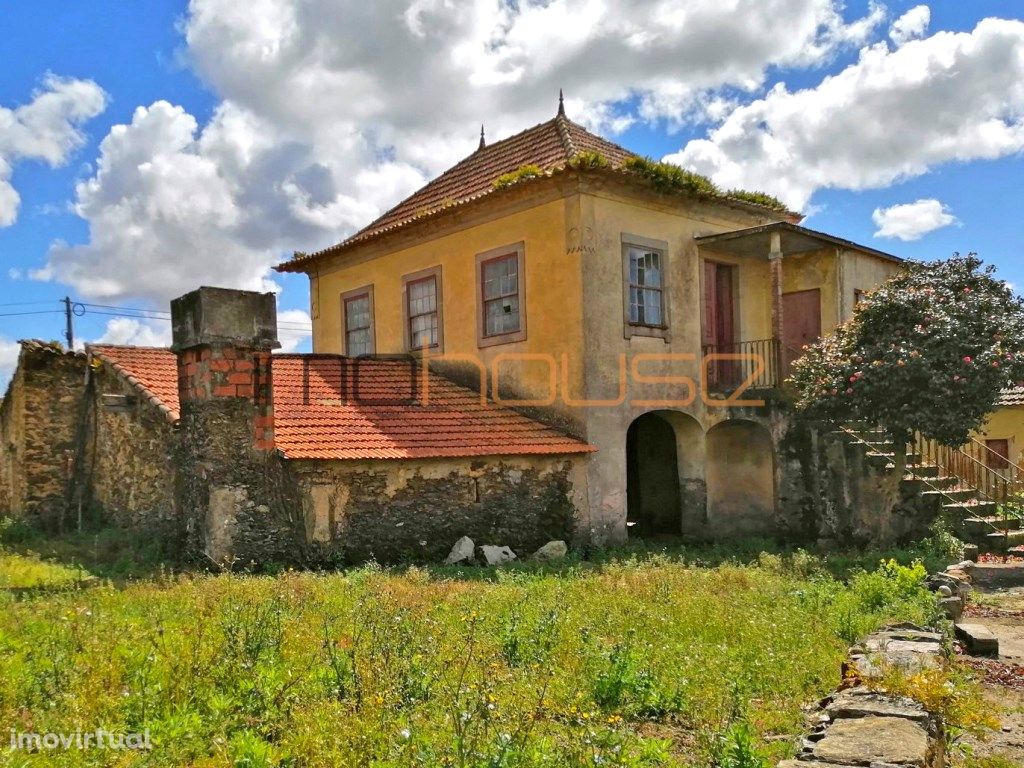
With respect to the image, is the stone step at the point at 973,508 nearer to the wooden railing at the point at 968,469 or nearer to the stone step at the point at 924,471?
the stone step at the point at 924,471

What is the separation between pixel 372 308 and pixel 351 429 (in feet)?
20.5

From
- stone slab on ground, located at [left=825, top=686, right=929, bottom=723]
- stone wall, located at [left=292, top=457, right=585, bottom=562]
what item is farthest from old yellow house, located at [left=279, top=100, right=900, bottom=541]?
stone slab on ground, located at [left=825, top=686, right=929, bottom=723]

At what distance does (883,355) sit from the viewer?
513 inches

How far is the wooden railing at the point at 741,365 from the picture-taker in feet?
52.3

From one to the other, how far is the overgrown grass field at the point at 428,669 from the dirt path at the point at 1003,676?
0.81 meters

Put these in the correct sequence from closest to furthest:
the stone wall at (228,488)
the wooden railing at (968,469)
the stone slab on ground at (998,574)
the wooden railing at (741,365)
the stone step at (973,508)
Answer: the stone wall at (228,488) → the stone slab on ground at (998,574) → the stone step at (973,508) → the wooden railing at (968,469) → the wooden railing at (741,365)

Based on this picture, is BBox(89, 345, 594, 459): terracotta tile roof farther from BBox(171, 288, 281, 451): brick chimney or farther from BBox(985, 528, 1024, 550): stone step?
BBox(985, 528, 1024, 550): stone step

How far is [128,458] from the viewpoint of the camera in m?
13.9

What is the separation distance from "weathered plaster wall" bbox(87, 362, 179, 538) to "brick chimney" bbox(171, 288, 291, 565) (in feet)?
5.06

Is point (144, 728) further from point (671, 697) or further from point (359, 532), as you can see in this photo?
point (359, 532)

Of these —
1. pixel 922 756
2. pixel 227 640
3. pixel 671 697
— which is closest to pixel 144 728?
pixel 227 640

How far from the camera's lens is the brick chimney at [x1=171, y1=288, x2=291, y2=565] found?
1043 centimetres

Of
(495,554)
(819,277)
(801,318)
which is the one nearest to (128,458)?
(495,554)

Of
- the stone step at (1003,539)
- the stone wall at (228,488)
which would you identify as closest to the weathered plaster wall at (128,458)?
the stone wall at (228,488)
